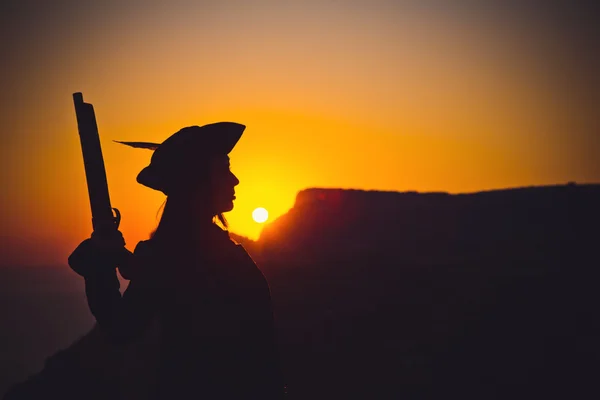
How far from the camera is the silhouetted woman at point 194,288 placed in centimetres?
337

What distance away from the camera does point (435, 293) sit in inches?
1197

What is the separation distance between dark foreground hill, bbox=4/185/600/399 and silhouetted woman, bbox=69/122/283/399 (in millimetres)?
20199

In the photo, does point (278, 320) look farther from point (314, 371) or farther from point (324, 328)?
point (314, 371)

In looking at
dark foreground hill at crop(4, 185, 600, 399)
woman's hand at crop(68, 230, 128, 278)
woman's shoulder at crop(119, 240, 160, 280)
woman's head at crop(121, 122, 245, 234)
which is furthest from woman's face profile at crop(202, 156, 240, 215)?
dark foreground hill at crop(4, 185, 600, 399)

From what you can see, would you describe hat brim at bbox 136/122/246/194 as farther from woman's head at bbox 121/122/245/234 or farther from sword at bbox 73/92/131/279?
sword at bbox 73/92/131/279

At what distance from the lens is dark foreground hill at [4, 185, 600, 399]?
2462 centimetres

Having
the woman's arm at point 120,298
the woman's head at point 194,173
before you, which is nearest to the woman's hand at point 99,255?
the woman's arm at point 120,298

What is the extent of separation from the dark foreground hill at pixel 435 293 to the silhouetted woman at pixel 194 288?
20199mm

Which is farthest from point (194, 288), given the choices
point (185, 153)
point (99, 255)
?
point (185, 153)

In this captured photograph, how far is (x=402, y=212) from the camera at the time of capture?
40625 mm

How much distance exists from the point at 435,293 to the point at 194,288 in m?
28.2

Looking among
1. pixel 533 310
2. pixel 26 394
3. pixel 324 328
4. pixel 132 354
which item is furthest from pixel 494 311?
pixel 26 394

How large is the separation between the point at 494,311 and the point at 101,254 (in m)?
28.3

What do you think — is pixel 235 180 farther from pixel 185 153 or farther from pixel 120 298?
pixel 120 298
